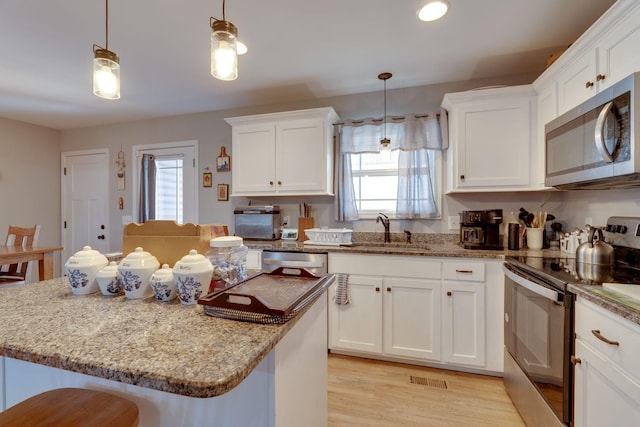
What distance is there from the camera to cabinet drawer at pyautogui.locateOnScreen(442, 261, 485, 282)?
6.81 ft

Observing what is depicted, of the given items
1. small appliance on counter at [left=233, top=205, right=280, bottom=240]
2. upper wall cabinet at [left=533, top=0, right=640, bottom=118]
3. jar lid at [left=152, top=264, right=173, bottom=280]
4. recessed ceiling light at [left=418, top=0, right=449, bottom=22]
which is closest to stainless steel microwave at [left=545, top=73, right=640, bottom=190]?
upper wall cabinet at [left=533, top=0, right=640, bottom=118]

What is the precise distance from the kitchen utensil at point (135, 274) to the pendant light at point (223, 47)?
2.37 feet

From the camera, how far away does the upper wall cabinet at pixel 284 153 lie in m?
2.74

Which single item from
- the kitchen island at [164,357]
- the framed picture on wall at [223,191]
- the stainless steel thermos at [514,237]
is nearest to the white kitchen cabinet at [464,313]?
the stainless steel thermos at [514,237]

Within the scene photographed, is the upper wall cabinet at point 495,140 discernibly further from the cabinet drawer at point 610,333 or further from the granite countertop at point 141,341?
the granite countertop at point 141,341

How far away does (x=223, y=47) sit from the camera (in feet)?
3.60

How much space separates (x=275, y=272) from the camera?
1226 mm

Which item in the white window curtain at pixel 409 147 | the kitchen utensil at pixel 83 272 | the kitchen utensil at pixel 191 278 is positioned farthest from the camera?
the white window curtain at pixel 409 147

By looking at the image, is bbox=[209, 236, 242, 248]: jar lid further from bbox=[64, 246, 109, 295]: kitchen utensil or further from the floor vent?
the floor vent

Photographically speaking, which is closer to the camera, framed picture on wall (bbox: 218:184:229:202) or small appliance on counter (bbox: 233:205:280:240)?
small appliance on counter (bbox: 233:205:280:240)

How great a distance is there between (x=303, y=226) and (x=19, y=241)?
3020 millimetres

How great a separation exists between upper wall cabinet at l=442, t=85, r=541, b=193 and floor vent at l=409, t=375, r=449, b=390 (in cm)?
145

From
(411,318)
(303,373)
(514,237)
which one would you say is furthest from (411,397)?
(514,237)

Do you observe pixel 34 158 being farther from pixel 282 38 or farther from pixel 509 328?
pixel 509 328
